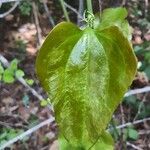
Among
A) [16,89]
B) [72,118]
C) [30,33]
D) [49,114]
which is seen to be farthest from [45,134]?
[72,118]

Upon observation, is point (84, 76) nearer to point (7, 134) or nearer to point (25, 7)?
point (7, 134)

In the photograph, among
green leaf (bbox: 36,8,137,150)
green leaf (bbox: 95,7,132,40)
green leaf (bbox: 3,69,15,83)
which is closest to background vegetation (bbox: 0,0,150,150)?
green leaf (bbox: 3,69,15,83)

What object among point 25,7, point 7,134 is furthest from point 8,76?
point 25,7

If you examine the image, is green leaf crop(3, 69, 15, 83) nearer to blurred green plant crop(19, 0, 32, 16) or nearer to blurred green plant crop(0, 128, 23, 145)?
blurred green plant crop(0, 128, 23, 145)

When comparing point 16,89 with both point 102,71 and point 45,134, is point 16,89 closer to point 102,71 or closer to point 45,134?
point 45,134

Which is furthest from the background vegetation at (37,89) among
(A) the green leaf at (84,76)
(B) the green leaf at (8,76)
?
(A) the green leaf at (84,76)

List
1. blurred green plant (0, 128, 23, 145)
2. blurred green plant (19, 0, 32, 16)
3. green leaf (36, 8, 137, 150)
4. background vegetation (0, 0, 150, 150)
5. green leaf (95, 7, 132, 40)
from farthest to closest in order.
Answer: blurred green plant (19, 0, 32, 16), background vegetation (0, 0, 150, 150), blurred green plant (0, 128, 23, 145), green leaf (95, 7, 132, 40), green leaf (36, 8, 137, 150)

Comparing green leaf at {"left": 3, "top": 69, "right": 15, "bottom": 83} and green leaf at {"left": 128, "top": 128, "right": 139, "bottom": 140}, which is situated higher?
green leaf at {"left": 3, "top": 69, "right": 15, "bottom": 83}

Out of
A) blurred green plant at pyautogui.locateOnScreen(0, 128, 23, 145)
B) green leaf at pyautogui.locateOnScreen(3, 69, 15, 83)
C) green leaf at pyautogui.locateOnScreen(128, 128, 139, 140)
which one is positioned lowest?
green leaf at pyautogui.locateOnScreen(128, 128, 139, 140)

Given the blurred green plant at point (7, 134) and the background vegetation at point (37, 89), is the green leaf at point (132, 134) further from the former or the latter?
the blurred green plant at point (7, 134)
